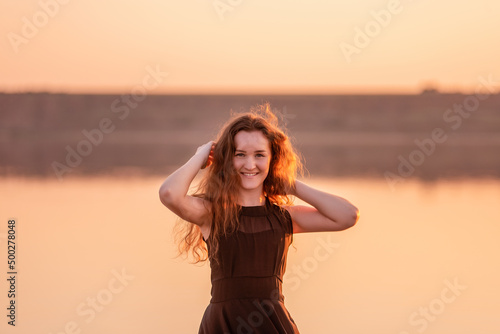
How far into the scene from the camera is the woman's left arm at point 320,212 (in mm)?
3188

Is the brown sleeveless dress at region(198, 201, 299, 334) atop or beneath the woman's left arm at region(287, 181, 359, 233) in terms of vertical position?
beneath

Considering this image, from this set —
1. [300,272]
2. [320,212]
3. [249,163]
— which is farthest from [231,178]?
[300,272]

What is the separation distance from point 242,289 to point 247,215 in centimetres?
27

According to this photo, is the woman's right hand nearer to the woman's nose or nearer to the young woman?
the young woman

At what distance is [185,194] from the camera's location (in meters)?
3.04

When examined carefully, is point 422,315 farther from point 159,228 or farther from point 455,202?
point 455,202

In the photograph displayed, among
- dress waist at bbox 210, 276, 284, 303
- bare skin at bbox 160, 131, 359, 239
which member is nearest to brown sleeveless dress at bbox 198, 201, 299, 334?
dress waist at bbox 210, 276, 284, 303

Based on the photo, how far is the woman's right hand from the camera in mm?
3135

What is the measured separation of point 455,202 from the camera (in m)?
8.37

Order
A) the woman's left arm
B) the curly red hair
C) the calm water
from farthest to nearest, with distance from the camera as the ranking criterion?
the calm water → the woman's left arm → the curly red hair

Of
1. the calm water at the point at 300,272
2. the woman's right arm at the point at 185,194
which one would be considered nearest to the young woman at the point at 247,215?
the woman's right arm at the point at 185,194

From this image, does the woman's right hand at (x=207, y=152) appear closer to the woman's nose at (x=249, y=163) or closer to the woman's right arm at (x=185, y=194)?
the woman's right arm at (x=185, y=194)

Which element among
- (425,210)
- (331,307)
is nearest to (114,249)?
(331,307)

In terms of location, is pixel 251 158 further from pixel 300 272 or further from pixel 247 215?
pixel 300 272
